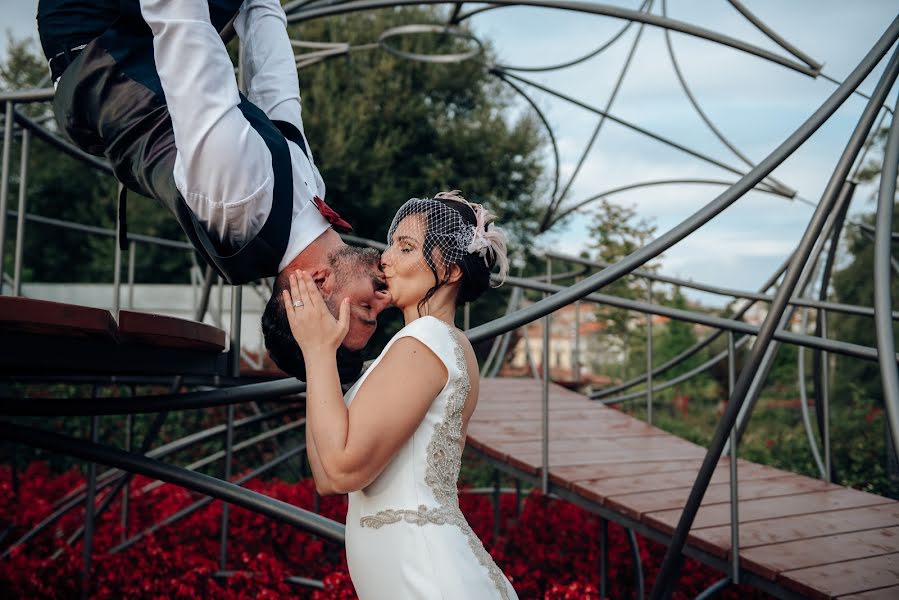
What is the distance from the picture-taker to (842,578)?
A: 2.46 m

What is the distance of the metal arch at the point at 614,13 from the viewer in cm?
324

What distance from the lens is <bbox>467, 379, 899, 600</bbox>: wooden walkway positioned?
2.58 meters

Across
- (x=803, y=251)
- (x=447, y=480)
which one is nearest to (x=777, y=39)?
(x=803, y=251)

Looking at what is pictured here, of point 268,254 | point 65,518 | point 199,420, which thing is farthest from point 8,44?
point 268,254

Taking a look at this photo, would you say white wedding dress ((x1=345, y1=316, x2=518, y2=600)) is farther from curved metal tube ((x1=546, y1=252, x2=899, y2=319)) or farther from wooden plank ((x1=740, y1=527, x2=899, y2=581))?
curved metal tube ((x1=546, y1=252, x2=899, y2=319))

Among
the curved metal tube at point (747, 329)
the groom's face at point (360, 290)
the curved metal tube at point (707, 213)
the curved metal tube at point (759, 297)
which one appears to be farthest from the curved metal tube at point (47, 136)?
the curved metal tube at point (759, 297)

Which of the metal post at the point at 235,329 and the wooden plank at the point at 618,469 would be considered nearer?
the metal post at the point at 235,329

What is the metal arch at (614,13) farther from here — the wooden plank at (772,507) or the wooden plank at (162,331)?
the wooden plank at (772,507)

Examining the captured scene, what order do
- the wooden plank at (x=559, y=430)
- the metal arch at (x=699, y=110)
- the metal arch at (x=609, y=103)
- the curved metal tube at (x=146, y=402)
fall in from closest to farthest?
the curved metal tube at (x=146, y=402)
the wooden plank at (x=559, y=430)
the metal arch at (x=699, y=110)
the metal arch at (x=609, y=103)

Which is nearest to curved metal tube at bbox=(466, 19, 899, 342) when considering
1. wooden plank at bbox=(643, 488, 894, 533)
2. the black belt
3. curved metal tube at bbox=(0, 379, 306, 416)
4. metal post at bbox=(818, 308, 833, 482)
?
curved metal tube at bbox=(0, 379, 306, 416)

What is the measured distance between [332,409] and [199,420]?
22.7ft

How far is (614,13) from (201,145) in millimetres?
2464

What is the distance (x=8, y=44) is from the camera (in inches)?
628

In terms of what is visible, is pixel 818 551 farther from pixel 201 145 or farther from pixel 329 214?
pixel 201 145
